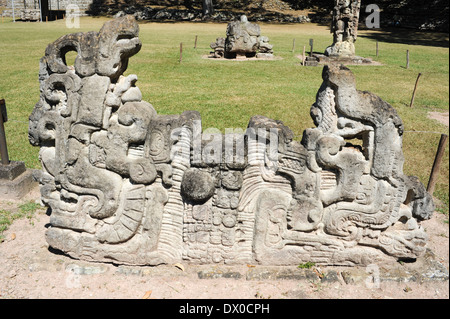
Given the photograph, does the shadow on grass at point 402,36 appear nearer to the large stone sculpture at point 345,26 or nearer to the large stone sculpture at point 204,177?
the large stone sculpture at point 345,26

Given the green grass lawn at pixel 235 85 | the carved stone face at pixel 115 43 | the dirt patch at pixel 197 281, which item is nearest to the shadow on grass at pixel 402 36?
the green grass lawn at pixel 235 85

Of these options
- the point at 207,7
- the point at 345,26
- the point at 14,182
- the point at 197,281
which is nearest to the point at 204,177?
the point at 197,281

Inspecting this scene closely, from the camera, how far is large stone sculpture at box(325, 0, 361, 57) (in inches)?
690

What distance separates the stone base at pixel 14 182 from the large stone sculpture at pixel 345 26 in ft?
49.8

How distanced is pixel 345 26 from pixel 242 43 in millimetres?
5112

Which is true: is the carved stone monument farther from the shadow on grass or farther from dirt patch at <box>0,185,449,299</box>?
dirt patch at <box>0,185,449,299</box>

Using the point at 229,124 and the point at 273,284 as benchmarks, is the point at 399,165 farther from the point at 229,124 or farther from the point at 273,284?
the point at 229,124

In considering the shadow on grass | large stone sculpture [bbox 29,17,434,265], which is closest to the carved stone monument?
the shadow on grass

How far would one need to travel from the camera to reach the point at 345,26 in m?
18.0

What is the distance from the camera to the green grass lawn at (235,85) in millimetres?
8530

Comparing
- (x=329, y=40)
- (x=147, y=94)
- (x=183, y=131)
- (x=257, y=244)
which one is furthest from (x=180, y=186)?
(x=329, y=40)

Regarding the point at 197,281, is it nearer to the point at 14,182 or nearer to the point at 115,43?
the point at 115,43

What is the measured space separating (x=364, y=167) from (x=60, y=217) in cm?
335

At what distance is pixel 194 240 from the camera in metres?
4.21
